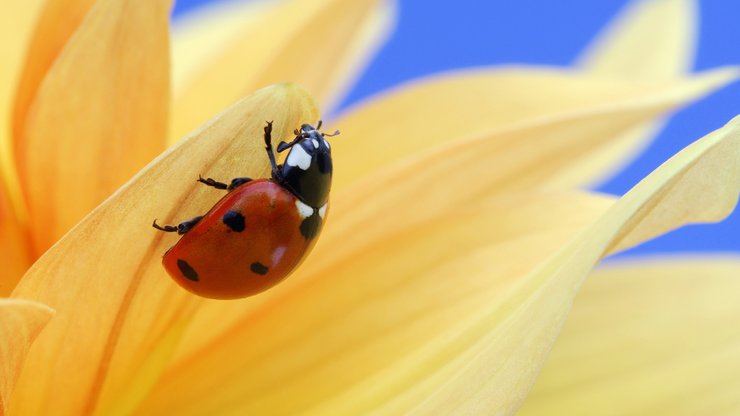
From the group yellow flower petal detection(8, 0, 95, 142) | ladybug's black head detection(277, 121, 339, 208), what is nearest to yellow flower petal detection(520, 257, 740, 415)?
ladybug's black head detection(277, 121, 339, 208)

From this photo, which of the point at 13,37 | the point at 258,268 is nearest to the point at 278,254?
the point at 258,268

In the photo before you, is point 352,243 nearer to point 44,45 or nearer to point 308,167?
point 308,167

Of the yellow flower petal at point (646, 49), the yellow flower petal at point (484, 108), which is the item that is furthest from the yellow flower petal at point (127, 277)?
the yellow flower petal at point (646, 49)

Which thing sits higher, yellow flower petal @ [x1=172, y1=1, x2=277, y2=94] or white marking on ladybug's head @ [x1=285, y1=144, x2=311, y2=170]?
yellow flower petal @ [x1=172, y1=1, x2=277, y2=94]

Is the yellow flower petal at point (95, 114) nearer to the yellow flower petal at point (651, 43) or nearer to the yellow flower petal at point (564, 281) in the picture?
the yellow flower petal at point (564, 281)

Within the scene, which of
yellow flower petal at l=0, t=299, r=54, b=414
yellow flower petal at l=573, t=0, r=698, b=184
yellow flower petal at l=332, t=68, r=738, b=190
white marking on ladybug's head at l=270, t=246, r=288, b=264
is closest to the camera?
yellow flower petal at l=0, t=299, r=54, b=414

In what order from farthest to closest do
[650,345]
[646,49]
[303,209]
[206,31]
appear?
[206,31], [646,49], [650,345], [303,209]

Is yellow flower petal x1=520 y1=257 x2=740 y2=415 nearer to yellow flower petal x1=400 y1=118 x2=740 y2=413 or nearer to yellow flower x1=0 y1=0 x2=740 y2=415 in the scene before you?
yellow flower x1=0 y1=0 x2=740 y2=415
